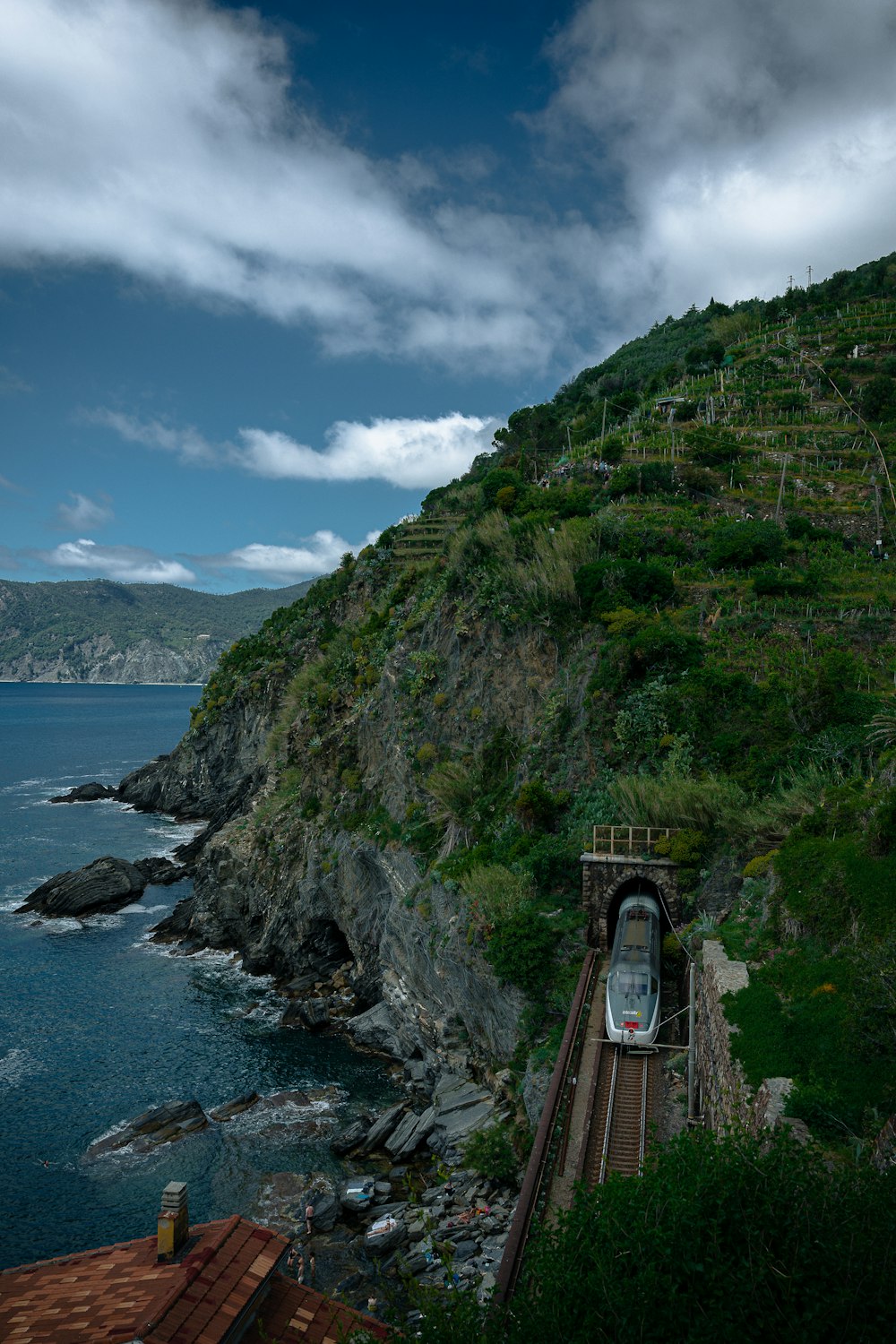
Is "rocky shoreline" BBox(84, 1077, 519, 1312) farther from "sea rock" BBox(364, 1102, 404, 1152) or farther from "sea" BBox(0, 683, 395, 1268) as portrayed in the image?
"sea" BBox(0, 683, 395, 1268)

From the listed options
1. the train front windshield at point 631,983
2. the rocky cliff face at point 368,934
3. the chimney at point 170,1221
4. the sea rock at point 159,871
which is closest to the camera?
the chimney at point 170,1221

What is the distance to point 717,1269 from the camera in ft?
26.1

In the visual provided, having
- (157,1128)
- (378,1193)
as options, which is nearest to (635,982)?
(378,1193)

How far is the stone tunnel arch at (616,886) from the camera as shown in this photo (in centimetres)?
2555

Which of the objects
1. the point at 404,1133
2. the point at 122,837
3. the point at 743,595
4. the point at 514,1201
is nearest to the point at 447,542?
the point at 743,595

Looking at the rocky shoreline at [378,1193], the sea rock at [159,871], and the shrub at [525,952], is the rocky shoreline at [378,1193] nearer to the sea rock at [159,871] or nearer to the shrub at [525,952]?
the shrub at [525,952]

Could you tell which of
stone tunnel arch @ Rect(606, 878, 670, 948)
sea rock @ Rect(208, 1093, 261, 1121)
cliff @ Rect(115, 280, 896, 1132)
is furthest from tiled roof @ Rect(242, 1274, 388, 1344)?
sea rock @ Rect(208, 1093, 261, 1121)

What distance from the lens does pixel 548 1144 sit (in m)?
17.1

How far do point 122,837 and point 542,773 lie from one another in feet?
180

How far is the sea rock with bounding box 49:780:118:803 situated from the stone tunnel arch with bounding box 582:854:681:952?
257ft

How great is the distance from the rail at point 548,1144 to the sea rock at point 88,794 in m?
80.6

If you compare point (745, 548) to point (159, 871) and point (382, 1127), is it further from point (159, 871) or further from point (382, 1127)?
point (159, 871)

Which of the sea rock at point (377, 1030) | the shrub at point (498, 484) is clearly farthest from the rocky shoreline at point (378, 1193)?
the shrub at point (498, 484)

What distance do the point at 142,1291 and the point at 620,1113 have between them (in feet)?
36.9
